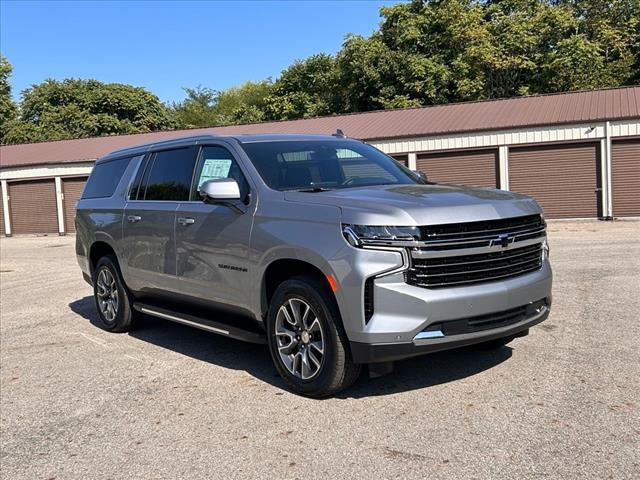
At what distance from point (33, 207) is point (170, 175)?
25.9m

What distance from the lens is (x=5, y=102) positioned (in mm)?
52250

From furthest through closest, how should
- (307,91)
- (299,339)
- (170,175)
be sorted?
(307,91) < (170,175) < (299,339)

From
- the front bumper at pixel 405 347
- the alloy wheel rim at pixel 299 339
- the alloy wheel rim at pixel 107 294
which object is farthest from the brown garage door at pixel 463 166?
the front bumper at pixel 405 347

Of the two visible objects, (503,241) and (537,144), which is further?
(537,144)

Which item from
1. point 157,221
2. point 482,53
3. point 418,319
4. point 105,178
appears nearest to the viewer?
point 418,319

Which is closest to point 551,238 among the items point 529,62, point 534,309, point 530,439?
point 534,309

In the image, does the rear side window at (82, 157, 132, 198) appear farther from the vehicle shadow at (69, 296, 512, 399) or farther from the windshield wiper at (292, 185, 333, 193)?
the windshield wiper at (292, 185, 333, 193)

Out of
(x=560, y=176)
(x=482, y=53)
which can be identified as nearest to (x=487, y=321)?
(x=560, y=176)

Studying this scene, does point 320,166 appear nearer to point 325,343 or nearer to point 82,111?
point 325,343

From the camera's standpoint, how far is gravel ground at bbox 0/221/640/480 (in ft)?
11.8

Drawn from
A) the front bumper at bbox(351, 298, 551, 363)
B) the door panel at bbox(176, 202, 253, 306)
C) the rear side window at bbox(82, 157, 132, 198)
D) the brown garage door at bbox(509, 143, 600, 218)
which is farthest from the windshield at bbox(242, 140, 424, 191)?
the brown garage door at bbox(509, 143, 600, 218)

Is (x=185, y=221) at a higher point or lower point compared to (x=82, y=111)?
lower

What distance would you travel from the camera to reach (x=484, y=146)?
894 inches

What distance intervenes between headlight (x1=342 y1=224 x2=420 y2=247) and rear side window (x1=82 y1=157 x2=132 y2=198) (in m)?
3.94
